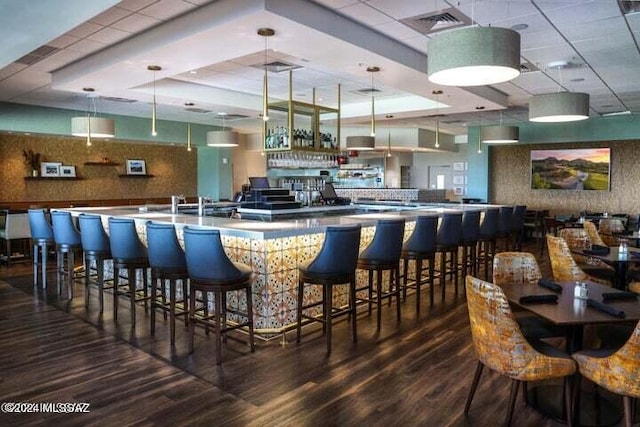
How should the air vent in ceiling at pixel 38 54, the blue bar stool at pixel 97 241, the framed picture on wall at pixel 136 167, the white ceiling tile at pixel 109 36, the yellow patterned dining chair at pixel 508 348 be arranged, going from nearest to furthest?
the yellow patterned dining chair at pixel 508 348 < the white ceiling tile at pixel 109 36 < the blue bar stool at pixel 97 241 < the air vent in ceiling at pixel 38 54 < the framed picture on wall at pixel 136 167

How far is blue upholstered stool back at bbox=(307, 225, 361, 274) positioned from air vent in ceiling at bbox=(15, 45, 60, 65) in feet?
14.1

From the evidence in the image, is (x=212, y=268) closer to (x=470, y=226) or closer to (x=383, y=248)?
(x=383, y=248)

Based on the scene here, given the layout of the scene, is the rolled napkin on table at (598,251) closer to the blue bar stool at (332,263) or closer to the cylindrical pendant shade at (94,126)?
the blue bar stool at (332,263)

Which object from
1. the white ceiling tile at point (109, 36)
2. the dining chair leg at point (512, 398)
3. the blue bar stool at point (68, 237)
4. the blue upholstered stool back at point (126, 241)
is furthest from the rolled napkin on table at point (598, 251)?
the blue bar stool at point (68, 237)

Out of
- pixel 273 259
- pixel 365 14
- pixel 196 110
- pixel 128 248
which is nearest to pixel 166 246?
pixel 128 248

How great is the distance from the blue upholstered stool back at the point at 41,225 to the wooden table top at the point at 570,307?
5.85 metres

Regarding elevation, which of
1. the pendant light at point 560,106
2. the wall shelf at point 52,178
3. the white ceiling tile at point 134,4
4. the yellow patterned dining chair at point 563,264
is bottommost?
the yellow patterned dining chair at point 563,264

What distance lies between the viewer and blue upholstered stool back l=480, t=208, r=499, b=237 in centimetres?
707

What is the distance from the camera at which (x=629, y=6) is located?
14.3ft

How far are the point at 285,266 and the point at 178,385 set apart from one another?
1.56 m

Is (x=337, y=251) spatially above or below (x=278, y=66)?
below

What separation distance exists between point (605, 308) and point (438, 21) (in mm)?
3337

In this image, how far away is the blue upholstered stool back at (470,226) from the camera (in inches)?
251

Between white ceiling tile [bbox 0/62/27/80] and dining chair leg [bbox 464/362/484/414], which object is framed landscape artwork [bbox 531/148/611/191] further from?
white ceiling tile [bbox 0/62/27/80]
